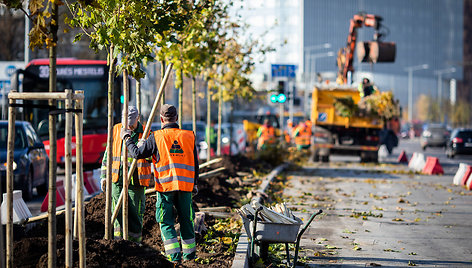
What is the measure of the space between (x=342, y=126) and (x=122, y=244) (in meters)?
22.5

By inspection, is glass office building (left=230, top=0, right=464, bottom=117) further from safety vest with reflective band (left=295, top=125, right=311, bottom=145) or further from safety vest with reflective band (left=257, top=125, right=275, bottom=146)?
safety vest with reflective band (left=257, top=125, right=275, bottom=146)

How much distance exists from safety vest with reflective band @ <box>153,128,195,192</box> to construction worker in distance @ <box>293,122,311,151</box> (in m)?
22.4

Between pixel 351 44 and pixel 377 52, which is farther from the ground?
pixel 351 44

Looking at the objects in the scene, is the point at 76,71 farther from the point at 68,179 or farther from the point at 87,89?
the point at 68,179

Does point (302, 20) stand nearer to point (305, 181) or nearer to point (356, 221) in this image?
point (305, 181)

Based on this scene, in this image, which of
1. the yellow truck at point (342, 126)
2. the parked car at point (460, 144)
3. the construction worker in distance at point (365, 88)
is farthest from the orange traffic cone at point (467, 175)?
the parked car at point (460, 144)

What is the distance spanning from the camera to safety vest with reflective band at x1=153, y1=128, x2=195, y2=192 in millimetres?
7152

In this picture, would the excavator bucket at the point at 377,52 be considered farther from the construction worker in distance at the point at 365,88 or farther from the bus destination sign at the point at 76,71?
the bus destination sign at the point at 76,71

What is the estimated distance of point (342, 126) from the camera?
2794 centimetres

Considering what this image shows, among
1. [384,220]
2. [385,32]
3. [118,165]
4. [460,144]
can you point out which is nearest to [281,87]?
[460,144]

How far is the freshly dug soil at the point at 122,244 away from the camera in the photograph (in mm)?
5613

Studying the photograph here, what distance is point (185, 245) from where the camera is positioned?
7223mm

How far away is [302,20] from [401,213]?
104 metres

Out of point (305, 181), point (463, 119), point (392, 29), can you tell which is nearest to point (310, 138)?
point (305, 181)
